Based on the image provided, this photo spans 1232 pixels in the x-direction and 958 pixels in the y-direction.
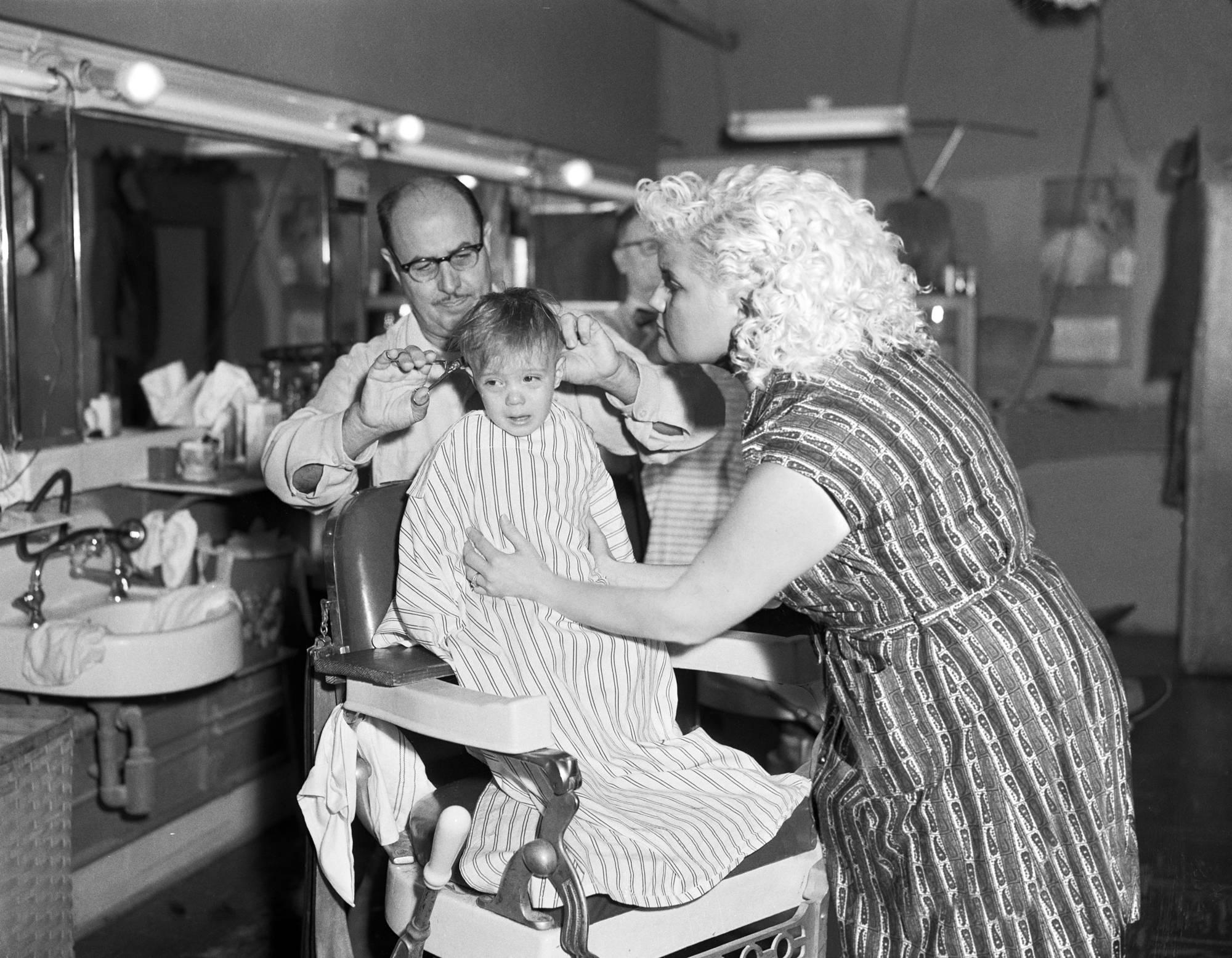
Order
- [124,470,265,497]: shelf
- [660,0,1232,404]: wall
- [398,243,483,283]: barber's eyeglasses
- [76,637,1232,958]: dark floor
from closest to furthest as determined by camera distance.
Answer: [398,243,483,283]: barber's eyeglasses < [76,637,1232,958]: dark floor < [124,470,265,497]: shelf < [660,0,1232,404]: wall

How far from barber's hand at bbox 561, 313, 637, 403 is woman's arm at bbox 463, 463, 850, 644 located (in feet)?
1.93

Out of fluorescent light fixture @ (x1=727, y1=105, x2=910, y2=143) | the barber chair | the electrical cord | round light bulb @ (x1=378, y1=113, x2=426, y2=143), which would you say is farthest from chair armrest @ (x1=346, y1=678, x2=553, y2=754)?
the electrical cord

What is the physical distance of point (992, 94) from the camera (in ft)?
21.0

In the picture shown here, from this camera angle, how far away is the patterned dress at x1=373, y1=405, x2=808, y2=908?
1902 mm

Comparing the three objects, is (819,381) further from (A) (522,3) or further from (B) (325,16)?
(A) (522,3)

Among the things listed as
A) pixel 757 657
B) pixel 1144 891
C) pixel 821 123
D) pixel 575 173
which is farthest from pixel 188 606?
pixel 821 123

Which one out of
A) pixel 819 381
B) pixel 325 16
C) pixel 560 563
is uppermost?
pixel 325 16

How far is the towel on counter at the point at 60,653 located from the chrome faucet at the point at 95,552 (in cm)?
10

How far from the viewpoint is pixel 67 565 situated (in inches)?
126

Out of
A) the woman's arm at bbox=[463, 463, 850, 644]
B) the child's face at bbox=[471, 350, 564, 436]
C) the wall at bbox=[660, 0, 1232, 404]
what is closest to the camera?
the woman's arm at bbox=[463, 463, 850, 644]

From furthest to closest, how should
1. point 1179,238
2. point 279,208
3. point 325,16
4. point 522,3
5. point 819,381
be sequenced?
point 1179,238, point 522,3, point 279,208, point 325,16, point 819,381

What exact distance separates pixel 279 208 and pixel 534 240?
1133 mm

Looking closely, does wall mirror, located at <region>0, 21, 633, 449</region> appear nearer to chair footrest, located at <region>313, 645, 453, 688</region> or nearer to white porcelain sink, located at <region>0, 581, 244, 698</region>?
white porcelain sink, located at <region>0, 581, 244, 698</region>

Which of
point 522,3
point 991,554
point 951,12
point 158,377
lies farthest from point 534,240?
point 991,554
